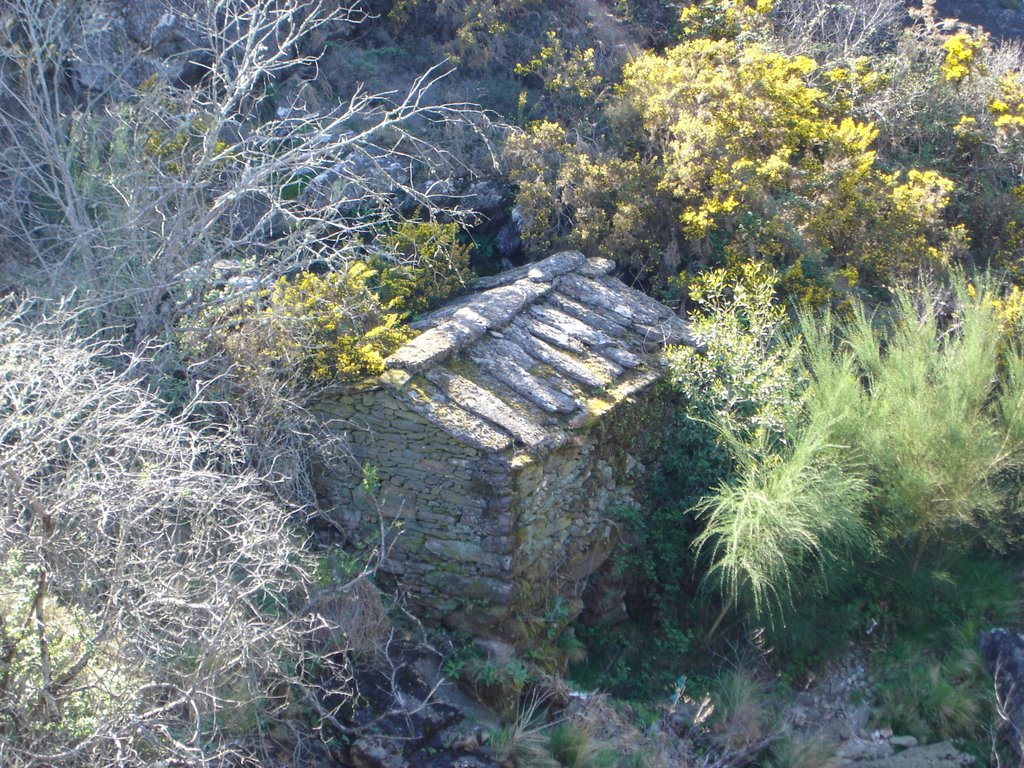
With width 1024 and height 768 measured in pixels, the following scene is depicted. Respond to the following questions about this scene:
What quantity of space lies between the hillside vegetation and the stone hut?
9.9 inches

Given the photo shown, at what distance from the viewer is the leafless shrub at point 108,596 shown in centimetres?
486

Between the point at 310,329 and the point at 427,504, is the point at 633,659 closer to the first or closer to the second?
the point at 427,504

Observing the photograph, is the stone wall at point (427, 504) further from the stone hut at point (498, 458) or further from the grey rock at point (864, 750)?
the grey rock at point (864, 750)

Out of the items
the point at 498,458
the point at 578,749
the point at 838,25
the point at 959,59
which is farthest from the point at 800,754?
the point at 838,25

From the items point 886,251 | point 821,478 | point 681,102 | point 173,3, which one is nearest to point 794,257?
point 886,251

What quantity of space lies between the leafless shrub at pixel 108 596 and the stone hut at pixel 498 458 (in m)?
1.49

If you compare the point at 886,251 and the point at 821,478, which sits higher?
the point at 886,251

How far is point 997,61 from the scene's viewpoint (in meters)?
13.0

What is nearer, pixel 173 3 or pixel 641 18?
pixel 173 3

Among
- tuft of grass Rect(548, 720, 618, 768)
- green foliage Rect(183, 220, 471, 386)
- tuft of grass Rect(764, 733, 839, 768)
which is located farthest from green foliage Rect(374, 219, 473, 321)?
tuft of grass Rect(764, 733, 839, 768)

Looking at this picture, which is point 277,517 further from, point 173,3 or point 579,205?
point 173,3

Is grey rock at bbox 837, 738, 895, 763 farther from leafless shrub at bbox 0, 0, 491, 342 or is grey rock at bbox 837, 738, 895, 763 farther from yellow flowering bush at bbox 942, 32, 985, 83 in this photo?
yellow flowering bush at bbox 942, 32, 985, 83

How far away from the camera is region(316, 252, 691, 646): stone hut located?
22.6ft

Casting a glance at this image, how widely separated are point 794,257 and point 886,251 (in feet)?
3.50
